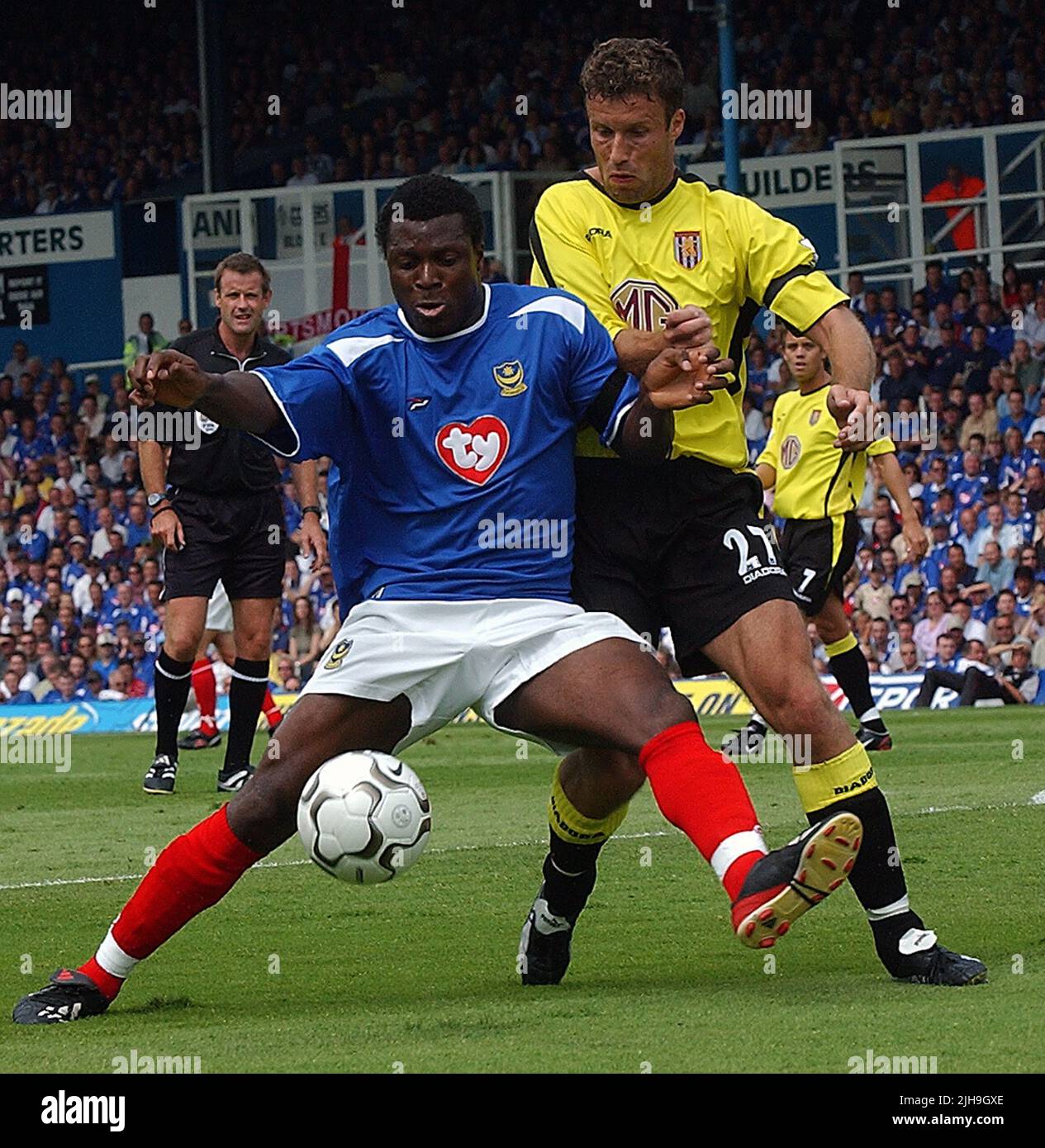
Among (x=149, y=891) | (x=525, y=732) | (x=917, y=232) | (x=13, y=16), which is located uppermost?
(x=13, y=16)

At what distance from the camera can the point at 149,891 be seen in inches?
206

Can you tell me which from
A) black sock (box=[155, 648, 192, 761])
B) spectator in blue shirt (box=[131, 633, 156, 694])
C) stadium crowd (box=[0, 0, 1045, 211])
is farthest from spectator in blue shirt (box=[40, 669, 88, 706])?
black sock (box=[155, 648, 192, 761])

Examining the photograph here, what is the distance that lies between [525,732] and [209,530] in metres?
6.18

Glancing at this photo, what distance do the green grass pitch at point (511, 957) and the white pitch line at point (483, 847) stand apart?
25mm

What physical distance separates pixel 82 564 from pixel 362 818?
19543 millimetres

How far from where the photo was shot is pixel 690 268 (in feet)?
19.0

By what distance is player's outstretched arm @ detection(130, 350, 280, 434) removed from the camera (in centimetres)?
495

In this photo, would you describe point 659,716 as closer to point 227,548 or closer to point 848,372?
point 848,372

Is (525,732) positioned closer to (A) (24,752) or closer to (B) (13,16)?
(A) (24,752)

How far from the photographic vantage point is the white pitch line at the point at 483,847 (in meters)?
7.92

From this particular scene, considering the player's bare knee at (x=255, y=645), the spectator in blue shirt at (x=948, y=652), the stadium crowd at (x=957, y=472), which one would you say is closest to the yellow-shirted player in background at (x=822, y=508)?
the player's bare knee at (x=255, y=645)

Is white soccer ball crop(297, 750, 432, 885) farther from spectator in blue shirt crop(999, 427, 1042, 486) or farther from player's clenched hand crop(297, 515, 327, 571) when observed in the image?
spectator in blue shirt crop(999, 427, 1042, 486)
